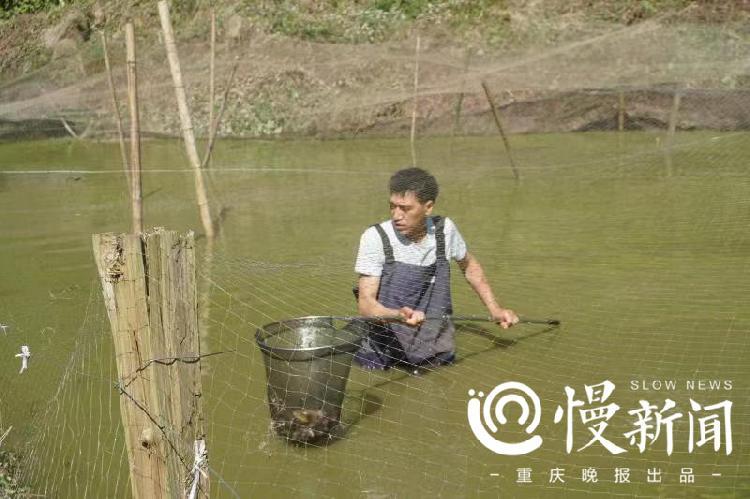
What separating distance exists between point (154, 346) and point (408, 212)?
2095mm

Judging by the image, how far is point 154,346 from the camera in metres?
2.32

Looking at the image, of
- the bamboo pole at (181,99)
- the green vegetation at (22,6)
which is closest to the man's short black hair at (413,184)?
the bamboo pole at (181,99)

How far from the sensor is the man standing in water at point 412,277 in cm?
423

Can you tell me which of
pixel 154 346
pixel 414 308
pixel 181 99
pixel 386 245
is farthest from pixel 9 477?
pixel 181 99

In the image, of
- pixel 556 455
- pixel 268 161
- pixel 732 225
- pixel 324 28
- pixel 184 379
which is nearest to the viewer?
pixel 184 379

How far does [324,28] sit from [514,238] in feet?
32.1

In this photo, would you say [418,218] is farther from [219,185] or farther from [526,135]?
[526,135]

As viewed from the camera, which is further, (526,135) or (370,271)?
(526,135)

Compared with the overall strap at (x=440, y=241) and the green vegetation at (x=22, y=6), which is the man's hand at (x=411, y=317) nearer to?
the overall strap at (x=440, y=241)

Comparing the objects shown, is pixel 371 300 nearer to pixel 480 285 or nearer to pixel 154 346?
pixel 480 285

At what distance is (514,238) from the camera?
7516 millimetres

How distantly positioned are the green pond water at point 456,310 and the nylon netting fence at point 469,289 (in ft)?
0.05

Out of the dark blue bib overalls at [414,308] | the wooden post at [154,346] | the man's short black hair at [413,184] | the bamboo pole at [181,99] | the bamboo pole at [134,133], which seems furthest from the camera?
the bamboo pole at [181,99]

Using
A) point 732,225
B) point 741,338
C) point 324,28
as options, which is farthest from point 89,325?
point 324,28
